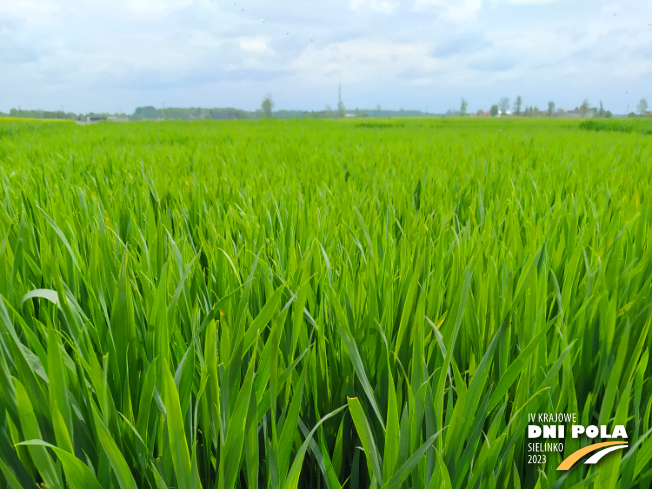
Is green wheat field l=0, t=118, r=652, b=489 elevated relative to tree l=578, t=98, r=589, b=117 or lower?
lower

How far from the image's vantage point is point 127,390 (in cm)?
39

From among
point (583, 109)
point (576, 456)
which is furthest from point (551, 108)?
point (576, 456)

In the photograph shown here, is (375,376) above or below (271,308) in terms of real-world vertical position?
below

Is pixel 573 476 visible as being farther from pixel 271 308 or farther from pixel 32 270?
pixel 32 270

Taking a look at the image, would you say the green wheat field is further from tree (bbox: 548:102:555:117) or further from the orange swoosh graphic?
tree (bbox: 548:102:555:117)

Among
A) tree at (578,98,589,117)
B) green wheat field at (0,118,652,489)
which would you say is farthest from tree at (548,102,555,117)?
green wheat field at (0,118,652,489)

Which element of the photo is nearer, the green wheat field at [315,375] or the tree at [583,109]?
the green wheat field at [315,375]

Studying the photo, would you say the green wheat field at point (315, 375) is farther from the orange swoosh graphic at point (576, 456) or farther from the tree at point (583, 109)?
the tree at point (583, 109)

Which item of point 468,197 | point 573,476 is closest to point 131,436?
point 573,476

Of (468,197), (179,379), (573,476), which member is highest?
(468,197)

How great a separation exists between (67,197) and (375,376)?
1.25 meters

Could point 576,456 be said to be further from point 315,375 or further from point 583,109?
point 583,109

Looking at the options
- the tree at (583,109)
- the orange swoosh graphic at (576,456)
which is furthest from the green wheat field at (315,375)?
the tree at (583,109)

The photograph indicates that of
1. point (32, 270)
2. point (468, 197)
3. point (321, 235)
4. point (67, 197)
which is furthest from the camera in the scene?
point (468, 197)
